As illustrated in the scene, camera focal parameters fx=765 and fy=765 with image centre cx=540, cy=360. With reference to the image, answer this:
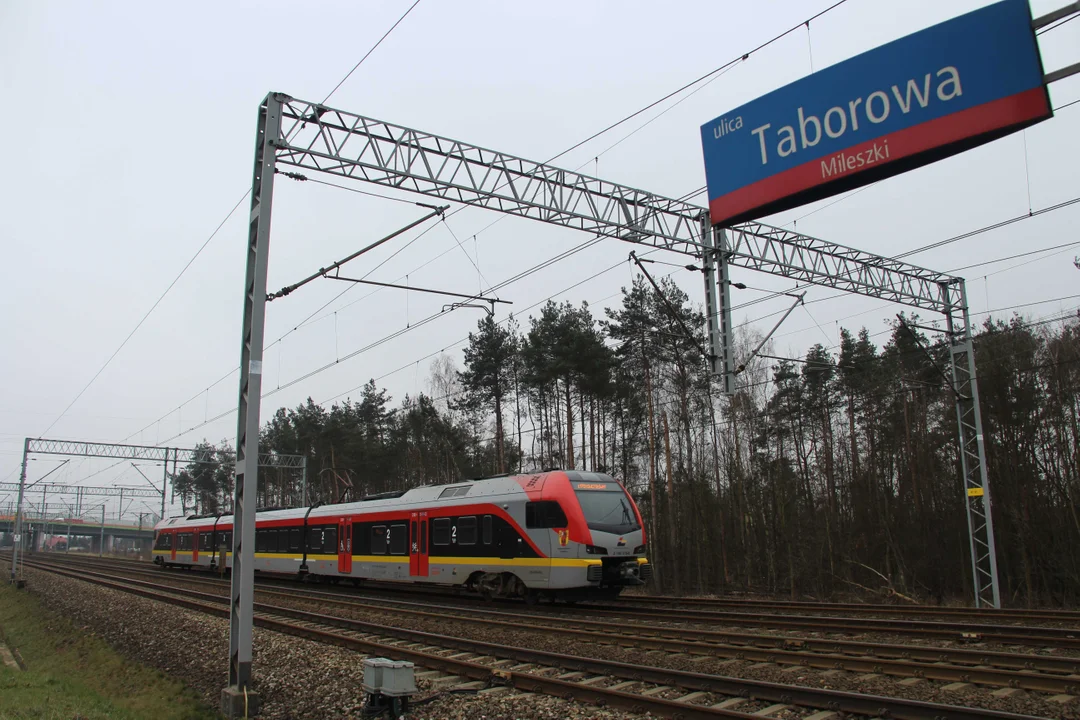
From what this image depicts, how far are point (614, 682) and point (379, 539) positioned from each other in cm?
1458

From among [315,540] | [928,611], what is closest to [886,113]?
[928,611]

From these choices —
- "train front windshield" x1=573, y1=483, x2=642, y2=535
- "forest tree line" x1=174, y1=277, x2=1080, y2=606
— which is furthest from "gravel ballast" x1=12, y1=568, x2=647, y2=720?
"forest tree line" x1=174, y1=277, x2=1080, y2=606

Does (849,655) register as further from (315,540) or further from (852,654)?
(315,540)

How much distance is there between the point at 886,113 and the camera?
398 inches

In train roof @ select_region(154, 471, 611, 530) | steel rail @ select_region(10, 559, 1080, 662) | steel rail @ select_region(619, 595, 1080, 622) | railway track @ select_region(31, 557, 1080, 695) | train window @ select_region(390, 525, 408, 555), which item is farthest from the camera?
train window @ select_region(390, 525, 408, 555)

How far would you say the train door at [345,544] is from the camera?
23.6 metres

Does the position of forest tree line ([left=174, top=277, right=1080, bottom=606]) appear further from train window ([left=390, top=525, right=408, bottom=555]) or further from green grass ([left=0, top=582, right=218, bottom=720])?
green grass ([left=0, top=582, right=218, bottom=720])

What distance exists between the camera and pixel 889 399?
33.6 meters

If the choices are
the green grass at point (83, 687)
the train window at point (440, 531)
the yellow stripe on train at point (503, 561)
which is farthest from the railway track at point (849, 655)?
the train window at point (440, 531)

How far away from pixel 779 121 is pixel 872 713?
8623 mm

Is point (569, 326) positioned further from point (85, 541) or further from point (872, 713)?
point (85, 541)

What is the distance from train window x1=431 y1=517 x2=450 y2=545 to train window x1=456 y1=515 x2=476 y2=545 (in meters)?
0.48

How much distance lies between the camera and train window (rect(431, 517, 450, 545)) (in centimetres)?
1922

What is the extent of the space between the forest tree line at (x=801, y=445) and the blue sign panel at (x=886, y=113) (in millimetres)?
10738
